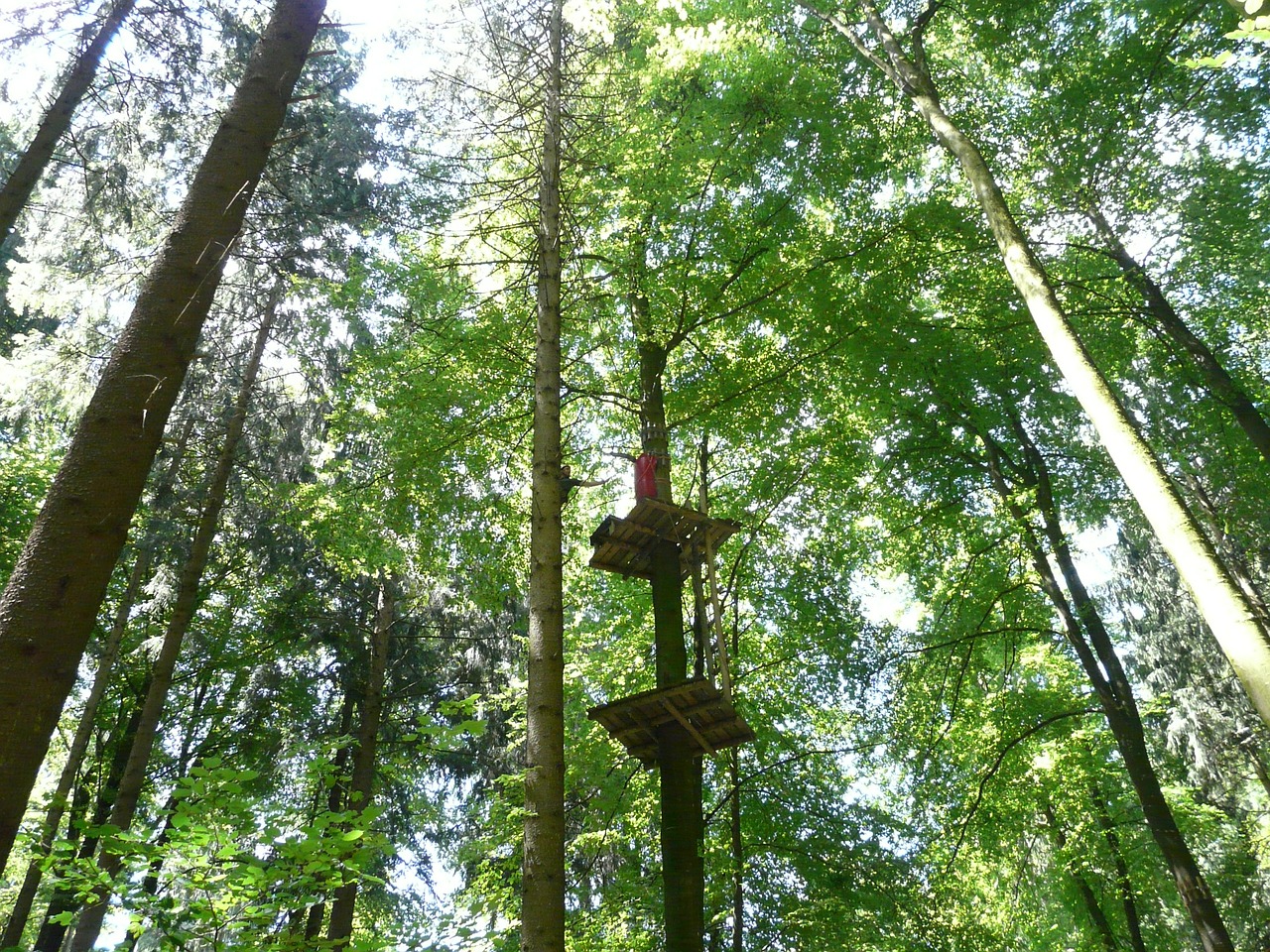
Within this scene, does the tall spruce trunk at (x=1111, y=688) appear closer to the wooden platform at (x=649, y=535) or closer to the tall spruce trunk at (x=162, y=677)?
the wooden platform at (x=649, y=535)

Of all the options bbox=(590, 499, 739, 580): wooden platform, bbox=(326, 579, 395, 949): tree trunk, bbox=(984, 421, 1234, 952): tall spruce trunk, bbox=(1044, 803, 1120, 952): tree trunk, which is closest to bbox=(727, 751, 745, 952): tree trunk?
bbox=(590, 499, 739, 580): wooden platform

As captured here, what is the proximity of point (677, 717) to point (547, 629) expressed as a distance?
1.91m

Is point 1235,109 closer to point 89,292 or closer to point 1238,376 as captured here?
point 1238,376

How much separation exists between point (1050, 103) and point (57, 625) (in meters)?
11.6

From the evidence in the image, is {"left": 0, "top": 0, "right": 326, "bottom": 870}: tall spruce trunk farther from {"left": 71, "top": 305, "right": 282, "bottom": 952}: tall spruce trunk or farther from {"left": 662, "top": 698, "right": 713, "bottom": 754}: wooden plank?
{"left": 71, "top": 305, "right": 282, "bottom": 952}: tall spruce trunk

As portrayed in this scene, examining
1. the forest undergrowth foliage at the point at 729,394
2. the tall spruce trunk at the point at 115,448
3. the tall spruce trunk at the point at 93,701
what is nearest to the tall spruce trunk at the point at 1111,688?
the forest undergrowth foliage at the point at 729,394

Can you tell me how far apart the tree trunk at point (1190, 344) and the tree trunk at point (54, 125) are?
11209 mm

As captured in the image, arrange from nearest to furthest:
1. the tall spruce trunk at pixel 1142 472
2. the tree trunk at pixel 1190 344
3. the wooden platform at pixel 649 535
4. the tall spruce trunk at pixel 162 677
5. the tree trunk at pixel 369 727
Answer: the tall spruce trunk at pixel 1142 472
the wooden platform at pixel 649 535
the tall spruce trunk at pixel 162 677
the tree trunk at pixel 1190 344
the tree trunk at pixel 369 727

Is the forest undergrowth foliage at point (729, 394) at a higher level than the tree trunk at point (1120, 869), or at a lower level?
higher

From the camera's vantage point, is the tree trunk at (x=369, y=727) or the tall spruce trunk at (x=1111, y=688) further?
the tree trunk at (x=369, y=727)

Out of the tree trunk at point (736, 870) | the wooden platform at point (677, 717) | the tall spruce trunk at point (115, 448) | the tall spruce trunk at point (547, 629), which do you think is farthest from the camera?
the tree trunk at point (736, 870)

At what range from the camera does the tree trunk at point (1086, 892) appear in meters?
11.8

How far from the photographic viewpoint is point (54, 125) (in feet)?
23.4

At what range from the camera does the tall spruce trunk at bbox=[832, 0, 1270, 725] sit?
3.51 m
